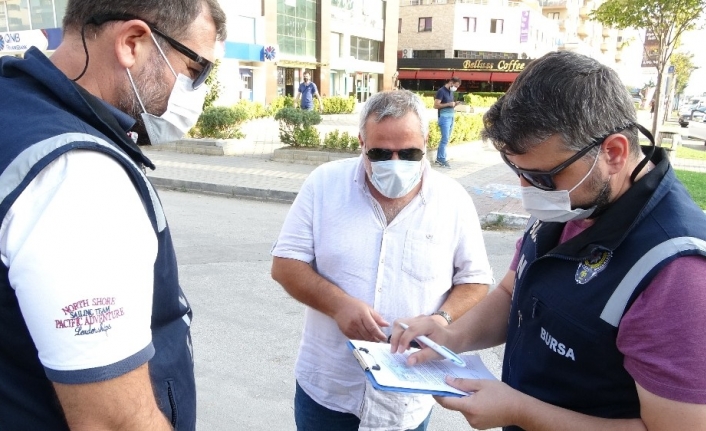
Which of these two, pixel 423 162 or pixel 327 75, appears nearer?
pixel 423 162

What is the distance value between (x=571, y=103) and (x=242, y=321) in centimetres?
378

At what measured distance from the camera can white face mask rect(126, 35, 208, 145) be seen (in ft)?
5.27

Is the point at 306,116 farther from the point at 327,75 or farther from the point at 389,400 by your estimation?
the point at 327,75

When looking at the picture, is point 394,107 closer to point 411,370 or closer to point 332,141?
Answer: point 411,370

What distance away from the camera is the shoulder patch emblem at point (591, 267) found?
1449 millimetres

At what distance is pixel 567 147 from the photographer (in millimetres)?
1501

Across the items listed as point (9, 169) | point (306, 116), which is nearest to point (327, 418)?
point (9, 169)

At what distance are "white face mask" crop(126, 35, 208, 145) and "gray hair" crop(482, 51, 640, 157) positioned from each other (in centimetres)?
94

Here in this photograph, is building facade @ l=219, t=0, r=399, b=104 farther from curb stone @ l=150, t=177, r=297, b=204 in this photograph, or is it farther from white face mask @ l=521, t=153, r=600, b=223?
white face mask @ l=521, t=153, r=600, b=223

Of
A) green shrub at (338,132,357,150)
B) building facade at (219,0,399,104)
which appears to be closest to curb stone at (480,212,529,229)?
green shrub at (338,132,357,150)

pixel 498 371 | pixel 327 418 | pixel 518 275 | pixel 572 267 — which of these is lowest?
pixel 498 371

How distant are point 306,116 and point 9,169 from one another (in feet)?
40.5

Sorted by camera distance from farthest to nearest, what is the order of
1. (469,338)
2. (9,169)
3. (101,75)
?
(469,338) → (101,75) → (9,169)

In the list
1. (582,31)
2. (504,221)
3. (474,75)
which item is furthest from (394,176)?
(582,31)
